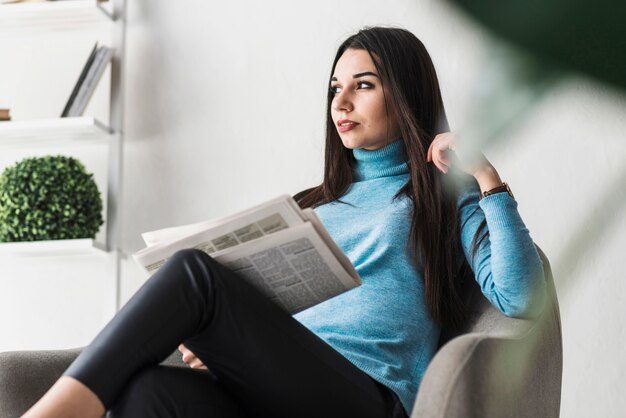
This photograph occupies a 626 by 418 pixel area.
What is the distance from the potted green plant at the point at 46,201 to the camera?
80.0 inches

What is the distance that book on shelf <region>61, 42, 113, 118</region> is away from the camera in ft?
7.04

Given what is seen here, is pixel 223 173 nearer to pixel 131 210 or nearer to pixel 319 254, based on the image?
pixel 131 210

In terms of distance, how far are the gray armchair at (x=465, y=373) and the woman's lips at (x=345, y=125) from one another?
35cm

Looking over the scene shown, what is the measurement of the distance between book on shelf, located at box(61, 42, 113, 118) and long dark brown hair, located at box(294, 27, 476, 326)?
85 cm

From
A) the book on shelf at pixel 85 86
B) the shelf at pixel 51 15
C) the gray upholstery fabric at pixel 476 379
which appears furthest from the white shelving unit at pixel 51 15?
the gray upholstery fabric at pixel 476 379

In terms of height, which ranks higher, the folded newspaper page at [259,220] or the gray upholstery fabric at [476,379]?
the folded newspaper page at [259,220]

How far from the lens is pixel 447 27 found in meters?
0.15

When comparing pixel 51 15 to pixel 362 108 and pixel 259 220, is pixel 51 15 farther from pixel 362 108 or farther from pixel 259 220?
pixel 259 220

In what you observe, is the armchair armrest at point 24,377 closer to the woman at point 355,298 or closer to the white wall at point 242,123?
the woman at point 355,298

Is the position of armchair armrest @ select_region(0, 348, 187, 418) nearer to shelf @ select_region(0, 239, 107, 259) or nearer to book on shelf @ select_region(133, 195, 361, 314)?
book on shelf @ select_region(133, 195, 361, 314)

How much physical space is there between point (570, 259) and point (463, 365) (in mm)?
704

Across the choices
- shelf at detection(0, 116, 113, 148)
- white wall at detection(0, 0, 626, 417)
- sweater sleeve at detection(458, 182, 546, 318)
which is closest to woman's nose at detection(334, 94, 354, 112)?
sweater sleeve at detection(458, 182, 546, 318)

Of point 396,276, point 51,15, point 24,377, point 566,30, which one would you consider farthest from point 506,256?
point 51,15

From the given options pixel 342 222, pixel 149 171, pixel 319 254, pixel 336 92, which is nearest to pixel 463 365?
pixel 319 254
